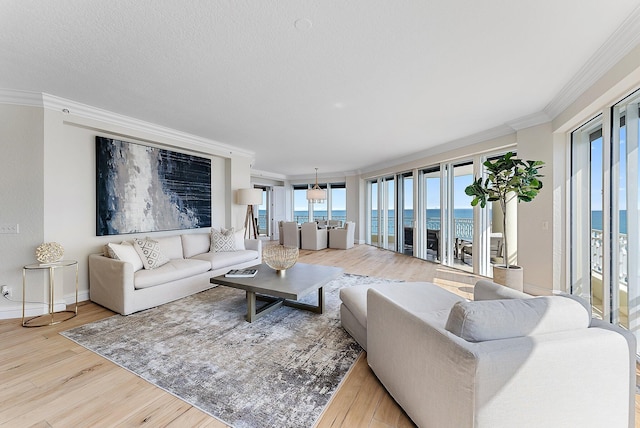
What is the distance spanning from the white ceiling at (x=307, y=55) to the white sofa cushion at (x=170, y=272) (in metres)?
2.12

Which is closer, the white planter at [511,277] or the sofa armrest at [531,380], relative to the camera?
the sofa armrest at [531,380]

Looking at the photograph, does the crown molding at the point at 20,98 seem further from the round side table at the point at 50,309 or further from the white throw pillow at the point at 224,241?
the white throw pillow at the point at 224,241

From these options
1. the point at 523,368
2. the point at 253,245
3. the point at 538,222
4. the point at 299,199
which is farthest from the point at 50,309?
the point at 299,199

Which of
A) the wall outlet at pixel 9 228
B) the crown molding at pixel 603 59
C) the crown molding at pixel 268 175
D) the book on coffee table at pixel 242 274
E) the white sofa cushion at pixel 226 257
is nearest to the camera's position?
the crown molding at pixel 603 59

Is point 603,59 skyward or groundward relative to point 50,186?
skyward

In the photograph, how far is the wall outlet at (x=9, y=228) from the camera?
3034 mm

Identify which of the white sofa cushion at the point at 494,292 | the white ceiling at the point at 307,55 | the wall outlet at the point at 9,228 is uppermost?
the white ceiling at the point at 307,55

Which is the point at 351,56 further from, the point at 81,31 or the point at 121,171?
the point at 121,171

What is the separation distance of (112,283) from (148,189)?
171 centimetres

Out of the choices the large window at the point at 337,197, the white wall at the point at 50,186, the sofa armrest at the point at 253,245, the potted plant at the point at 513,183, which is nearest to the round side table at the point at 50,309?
the white wall at the point at 50,186

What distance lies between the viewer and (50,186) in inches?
127

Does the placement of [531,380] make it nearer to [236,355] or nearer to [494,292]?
[494,292]

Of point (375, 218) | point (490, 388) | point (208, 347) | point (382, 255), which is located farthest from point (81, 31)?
Answer: point (375, 218)

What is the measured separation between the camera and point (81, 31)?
6.62 ft
